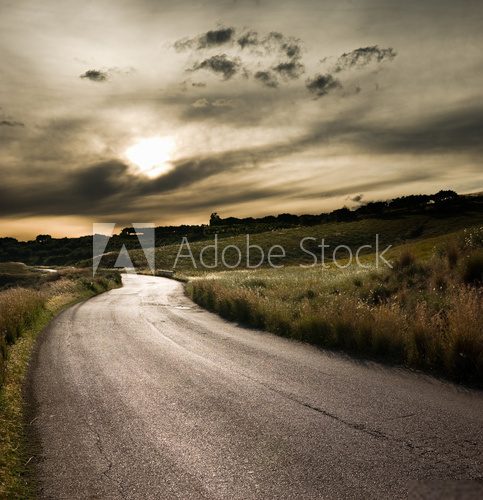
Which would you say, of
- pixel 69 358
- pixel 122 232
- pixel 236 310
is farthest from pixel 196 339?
Answer: pixel 122 232

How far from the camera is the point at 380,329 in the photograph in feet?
32.2

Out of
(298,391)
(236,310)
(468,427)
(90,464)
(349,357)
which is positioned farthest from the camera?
(236,310)

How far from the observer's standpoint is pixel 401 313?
11.8 m

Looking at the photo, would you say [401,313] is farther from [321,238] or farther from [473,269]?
[321,238]

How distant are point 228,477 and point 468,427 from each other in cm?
316

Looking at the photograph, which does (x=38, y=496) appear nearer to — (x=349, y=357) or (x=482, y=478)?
(x=482, y=478)

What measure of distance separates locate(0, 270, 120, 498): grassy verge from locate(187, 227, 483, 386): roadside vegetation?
6841mm

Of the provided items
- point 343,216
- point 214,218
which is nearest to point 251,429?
point 343,216

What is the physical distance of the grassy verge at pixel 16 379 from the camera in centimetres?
487

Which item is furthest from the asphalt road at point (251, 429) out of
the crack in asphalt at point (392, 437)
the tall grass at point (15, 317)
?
the tall grass at point (15, 317)

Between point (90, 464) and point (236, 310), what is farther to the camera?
point (236, 310)

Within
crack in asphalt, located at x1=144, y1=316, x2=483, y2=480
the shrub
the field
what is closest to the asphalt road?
crack in asphalt, located at x1=144, y1=316, x2=483, y2=480

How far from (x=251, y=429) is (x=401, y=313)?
7.41m

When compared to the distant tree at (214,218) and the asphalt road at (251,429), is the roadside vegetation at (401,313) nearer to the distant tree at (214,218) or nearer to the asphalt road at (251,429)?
the asphalt road at (251,429)
